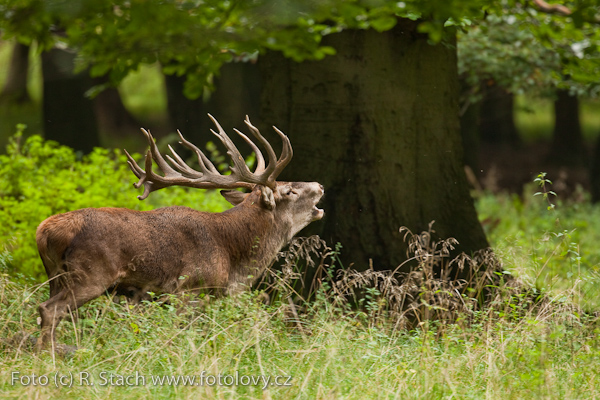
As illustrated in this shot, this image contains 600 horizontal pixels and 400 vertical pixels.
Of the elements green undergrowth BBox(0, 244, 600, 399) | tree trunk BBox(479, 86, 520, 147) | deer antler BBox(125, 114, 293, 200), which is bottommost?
tree trunk BBox(479, 86, 520, 147)

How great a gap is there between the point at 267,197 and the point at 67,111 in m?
10.9

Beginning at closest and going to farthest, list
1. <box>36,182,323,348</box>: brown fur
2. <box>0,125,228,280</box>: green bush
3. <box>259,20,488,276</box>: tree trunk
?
1. <box>36,182,323,348</box>: brown fur
2. <box>259,20,488,276</box>: tree trunk
3. <box>0,125,228,280</box>: green bush

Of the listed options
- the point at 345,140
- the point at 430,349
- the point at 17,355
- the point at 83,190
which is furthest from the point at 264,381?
the point at 83,190

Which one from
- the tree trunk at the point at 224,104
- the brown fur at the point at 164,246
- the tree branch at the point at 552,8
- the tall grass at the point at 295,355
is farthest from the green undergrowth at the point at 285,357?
the tree trunk at the point at 224,104

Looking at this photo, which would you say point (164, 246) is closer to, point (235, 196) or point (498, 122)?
point (235, 196)

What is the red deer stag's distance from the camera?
224 inches

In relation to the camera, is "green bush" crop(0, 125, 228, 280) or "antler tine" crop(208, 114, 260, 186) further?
"green bush" crop(0, 125, 228, 280)

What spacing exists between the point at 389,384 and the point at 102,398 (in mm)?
1665

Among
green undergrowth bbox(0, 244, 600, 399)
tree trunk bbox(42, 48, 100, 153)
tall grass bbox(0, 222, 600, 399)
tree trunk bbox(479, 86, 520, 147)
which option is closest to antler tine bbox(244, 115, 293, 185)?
tall grass bbox(0, 222, 600, 399)

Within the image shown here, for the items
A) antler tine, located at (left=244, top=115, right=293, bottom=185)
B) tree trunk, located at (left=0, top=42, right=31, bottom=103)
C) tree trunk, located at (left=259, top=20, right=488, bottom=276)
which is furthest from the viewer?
tree trunk, located at (left=0, top=42, right=31, bottom=103)

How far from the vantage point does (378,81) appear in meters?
7.00

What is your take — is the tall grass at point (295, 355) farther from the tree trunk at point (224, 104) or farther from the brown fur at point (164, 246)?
the tree trunk at point (224, 104)

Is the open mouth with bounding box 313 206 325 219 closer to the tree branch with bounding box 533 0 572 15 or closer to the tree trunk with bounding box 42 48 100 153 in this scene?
the tree branch with bounding box 533 0 572 15

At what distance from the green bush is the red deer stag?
1400 mm
